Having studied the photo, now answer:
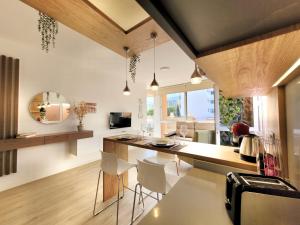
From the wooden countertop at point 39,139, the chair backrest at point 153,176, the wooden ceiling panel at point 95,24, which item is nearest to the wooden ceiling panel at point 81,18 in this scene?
the wooden ceiling panel at point 95,24

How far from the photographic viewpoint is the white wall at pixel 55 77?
2238mm

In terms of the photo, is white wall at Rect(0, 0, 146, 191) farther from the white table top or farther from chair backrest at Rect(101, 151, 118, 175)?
the white table top

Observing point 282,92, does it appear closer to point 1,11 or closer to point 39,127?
point 1,11

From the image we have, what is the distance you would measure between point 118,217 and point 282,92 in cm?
218

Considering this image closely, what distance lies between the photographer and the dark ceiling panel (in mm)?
396

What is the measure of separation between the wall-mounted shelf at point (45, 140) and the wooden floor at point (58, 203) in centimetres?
77

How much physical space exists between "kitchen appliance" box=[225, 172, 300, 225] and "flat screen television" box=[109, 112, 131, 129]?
4074 millimetres

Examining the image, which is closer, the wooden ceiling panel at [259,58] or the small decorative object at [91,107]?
the wooden ceiling panel at [259,58]

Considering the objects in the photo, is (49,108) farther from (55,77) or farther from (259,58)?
(259,58)

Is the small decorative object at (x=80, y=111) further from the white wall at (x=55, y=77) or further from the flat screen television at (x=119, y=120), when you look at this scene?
the flat screen television at (x=119, y=120)

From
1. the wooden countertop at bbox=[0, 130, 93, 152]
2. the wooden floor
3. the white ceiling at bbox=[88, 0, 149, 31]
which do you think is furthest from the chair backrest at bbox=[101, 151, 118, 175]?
the wooden countertop at bbox=[0, 130, 93, 152]

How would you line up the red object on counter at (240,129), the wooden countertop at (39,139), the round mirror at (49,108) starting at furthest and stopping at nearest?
the round mirror at (49,108)
the wooden countertop at (39,139)
the red object on counter at (240,129)

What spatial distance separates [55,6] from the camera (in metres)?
1.29

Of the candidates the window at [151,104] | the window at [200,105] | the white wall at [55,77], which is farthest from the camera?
the window at [151,104]
